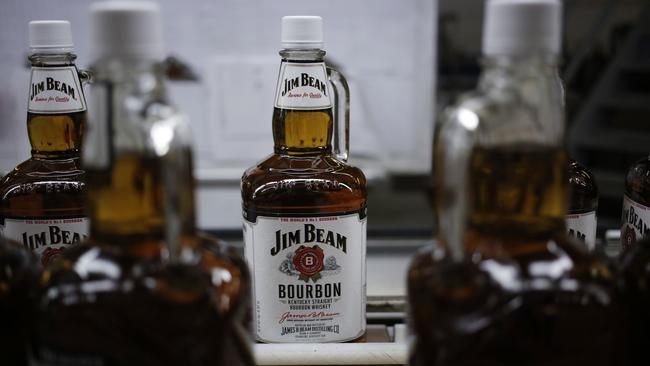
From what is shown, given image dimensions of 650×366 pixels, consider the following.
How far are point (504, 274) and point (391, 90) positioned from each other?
6.47ft

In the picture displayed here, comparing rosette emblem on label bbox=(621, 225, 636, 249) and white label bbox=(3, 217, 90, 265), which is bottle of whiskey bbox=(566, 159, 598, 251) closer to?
rosette emblem on label bbox=(621, 225, 636, 249)

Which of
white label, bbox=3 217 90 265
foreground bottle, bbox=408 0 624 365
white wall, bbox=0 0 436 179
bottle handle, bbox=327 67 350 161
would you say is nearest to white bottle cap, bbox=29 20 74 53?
white label, bbox=3 217 90 265

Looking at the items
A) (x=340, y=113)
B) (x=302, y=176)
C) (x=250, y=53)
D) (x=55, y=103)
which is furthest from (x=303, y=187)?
(x=250, y=53)

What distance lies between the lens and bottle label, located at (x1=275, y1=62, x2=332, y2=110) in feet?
2.20

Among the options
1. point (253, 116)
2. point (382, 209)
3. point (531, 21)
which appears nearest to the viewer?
point (531, 21)

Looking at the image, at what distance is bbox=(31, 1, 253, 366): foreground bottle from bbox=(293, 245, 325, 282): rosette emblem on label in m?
0.22

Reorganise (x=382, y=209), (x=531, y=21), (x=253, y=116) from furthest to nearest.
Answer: (x=382, y=209), (x=253, y=116), (x=531, y=21)

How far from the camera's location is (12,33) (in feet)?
7.44

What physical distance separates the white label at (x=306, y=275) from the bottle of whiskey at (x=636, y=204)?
231 mm

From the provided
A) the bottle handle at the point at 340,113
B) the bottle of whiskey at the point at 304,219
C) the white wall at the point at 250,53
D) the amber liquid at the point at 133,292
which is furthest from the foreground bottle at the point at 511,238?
the white wall at the point at 250,53

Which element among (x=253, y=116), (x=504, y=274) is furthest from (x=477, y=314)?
(x=253, y=116)

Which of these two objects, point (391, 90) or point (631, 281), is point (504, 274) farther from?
point (391, 90)

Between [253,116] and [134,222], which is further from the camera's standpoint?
[253,116]

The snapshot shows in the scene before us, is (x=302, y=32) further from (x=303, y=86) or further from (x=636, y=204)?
(x=636, y=204)
